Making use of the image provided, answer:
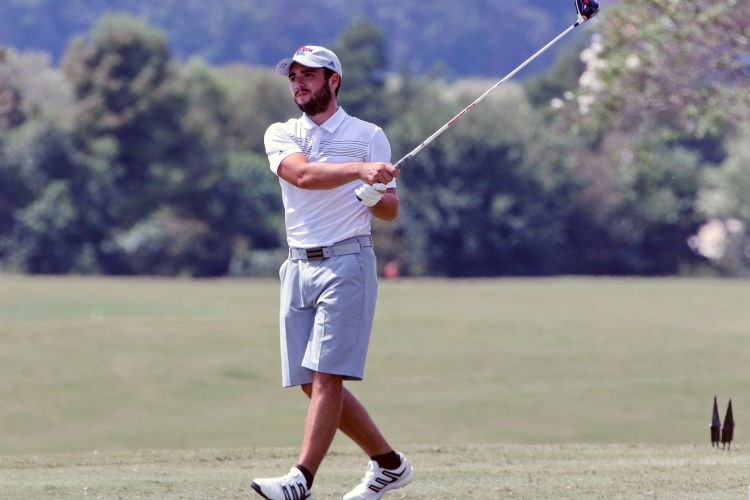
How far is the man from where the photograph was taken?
8.26 m

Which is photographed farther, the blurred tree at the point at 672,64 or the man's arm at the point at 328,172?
the blurred tree at the point at 672,64

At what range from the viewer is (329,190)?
27.2 ft

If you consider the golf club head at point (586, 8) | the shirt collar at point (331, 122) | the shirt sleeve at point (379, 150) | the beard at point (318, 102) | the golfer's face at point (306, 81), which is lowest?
the shirt sleeve at point (379, 150)

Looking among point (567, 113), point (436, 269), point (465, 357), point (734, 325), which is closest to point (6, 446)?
point (567, 113)

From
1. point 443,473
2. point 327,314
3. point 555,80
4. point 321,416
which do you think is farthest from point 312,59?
point 555,80

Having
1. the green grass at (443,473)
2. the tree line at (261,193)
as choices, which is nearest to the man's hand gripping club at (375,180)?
the green grass at (443,473)

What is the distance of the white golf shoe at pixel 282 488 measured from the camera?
8.02 meters

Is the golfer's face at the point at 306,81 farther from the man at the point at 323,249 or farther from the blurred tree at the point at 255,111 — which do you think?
the blurred tree at the point at 255,111

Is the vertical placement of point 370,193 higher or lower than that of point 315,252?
higher

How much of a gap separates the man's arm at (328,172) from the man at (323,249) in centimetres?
1

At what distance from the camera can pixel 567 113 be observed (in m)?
28.2

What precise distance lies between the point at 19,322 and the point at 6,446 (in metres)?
11.8

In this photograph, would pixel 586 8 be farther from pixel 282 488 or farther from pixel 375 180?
pixel 282 488

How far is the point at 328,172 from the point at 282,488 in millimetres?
1445
